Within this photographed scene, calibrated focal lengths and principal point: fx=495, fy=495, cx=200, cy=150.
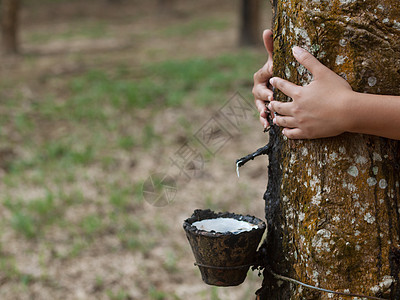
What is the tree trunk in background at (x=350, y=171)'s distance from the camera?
1353 mm

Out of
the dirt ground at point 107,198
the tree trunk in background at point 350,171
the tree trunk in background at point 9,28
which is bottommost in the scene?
the dirt ground at point 107,198

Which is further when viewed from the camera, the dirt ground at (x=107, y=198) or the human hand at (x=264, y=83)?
the dirt ground at (x=107, y=198)

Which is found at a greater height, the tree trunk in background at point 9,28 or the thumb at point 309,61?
the thumb at point 309,61

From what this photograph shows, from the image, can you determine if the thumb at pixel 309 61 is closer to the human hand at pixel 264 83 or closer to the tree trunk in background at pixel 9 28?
the human hand at pixel 264 83

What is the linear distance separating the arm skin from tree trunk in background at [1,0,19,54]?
9.32 m

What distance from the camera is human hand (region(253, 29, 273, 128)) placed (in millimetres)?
1606

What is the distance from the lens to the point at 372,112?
128 centimetres

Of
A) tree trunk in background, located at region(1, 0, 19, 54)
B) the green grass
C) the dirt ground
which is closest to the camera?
the dirt ground

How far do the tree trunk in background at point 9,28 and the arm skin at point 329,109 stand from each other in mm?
9322

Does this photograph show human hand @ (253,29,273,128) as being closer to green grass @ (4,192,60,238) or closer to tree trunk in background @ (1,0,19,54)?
green grass @ (4,192,60,238)

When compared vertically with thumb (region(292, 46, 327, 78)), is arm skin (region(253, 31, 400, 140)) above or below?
below

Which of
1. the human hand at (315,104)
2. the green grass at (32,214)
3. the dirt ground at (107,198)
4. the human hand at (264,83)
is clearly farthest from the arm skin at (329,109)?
the green grass at (32,214)

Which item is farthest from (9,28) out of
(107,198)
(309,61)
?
(309,61)

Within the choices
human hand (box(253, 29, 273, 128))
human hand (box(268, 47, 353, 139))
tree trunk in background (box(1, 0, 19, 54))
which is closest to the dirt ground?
tree trunk in background (box(1, 0, 19, 54))
